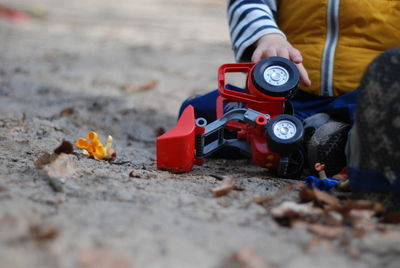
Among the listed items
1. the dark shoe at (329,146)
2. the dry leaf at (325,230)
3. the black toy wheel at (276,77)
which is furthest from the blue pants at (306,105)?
the dry leaf at (325,230)

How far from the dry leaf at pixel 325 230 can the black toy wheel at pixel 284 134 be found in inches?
12.3

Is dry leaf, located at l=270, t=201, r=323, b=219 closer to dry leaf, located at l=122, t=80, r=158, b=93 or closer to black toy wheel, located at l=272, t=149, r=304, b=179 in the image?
black toy wheel, located at l=272, t=149, r=304, b=179

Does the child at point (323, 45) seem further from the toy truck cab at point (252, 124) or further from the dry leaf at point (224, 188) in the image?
the dry leaf at point (224, 188)

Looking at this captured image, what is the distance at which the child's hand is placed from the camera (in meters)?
1.48

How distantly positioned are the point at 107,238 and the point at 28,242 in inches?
5.1

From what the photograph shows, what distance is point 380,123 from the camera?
103 cm

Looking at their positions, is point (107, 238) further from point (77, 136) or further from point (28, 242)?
point (77, 136)

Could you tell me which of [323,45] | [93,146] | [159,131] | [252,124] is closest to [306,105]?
[323,45]

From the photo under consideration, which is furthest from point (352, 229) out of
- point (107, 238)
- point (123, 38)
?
point (123, 38)

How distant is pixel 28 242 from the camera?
2.66ft

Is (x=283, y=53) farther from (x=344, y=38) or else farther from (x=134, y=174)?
(x=134, y=174)

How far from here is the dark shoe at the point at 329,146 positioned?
1.43 meters

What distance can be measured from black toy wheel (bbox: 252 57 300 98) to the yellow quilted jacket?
1.09ft

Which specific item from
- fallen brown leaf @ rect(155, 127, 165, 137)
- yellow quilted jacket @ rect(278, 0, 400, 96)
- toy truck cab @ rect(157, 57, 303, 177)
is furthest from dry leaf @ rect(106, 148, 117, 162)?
yellow quilted jacket @ rect(278, 0, 400, 96)
